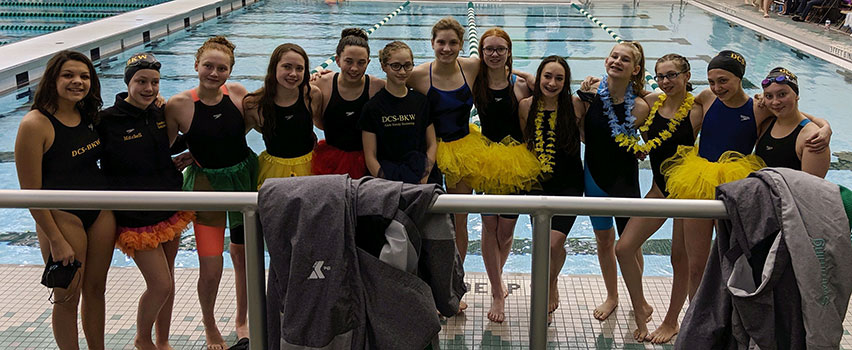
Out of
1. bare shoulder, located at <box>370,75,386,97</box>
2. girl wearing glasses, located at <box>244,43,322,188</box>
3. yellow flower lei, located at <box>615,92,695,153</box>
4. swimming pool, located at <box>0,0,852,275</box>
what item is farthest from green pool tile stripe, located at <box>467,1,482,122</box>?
girl wearing glasses, located at <box>244,43,322,188</box>

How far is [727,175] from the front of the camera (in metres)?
2.70

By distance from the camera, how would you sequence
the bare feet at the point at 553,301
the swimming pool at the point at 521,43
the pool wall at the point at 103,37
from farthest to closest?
the pool wall at the point at 103,37
the swimming pool at the point at 521,43
the bare feet at the point at 553,301

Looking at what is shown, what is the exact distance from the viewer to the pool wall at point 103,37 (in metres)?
7.98

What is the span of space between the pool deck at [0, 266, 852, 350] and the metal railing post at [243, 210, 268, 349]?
40 cm

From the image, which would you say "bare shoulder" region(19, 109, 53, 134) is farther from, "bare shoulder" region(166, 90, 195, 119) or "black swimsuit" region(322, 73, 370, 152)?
"black swimsuit" region(322, 73, 370, 152)

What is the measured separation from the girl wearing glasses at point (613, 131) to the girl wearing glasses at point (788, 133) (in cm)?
53

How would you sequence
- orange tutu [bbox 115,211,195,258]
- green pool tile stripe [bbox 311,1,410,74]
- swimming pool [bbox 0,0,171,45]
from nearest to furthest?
orange tutu [bbox 115,211,195,258] → green pool tile stripe [bbox 311,1,410,74] → swimming pool [bbox 0,0,171,45]

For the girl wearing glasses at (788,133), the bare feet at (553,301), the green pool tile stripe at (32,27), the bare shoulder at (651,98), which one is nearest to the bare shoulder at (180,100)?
the bare feet at (553,301)

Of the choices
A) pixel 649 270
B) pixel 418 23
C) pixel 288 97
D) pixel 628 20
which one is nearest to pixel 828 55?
pixel 628 20

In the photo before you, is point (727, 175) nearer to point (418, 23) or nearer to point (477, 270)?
point (477, 270)

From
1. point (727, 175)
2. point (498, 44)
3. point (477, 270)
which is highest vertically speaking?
point (498, 44)

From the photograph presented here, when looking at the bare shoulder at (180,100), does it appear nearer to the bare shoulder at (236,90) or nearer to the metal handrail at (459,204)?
the bare shoulder at (236,90)

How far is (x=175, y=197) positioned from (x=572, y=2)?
16.8 meters

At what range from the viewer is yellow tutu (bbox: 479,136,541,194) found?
121 inches
